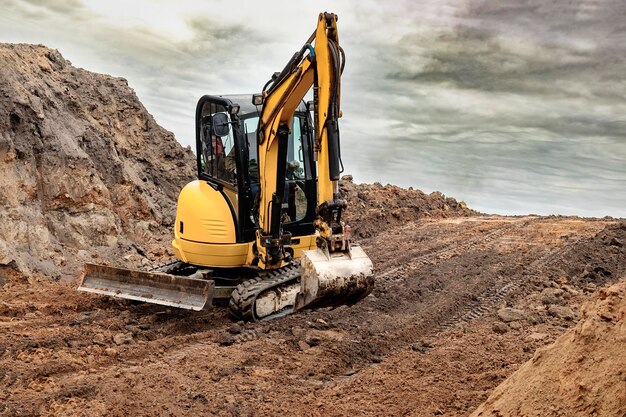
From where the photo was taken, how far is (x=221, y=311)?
839 centimetres

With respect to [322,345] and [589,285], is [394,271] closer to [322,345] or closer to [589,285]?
[589,285]

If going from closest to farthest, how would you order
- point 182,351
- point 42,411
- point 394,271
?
point 42,411 → point 182,351 → point 394,271

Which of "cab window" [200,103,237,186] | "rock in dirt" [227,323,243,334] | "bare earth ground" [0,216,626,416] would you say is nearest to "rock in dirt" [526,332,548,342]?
"bare earth ground" [0,216,626,416]

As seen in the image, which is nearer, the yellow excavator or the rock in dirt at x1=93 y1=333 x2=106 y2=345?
the yellow excavator

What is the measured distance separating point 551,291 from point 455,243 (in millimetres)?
4349

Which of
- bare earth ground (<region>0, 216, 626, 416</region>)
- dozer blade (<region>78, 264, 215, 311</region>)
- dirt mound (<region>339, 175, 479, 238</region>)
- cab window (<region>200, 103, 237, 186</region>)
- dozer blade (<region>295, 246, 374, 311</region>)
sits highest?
cab window (<region>200, 103, 237, 186</region>)

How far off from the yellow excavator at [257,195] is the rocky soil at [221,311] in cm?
36

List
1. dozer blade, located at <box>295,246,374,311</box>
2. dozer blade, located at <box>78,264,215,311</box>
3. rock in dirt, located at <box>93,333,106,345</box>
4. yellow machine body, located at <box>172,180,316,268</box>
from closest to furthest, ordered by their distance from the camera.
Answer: dozer blade, located at <box>295,246,374,311</box>
rock in dirt, located at <box>93,333,106,345</box>
dozer blade, located at <box>78,264,215,311</box>
yellow machine body, located at <box>172,180,316,268</box>

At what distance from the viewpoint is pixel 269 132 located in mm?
7938

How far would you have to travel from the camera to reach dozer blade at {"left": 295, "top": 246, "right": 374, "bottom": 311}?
617cm

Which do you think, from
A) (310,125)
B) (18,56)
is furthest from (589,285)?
(18,56)

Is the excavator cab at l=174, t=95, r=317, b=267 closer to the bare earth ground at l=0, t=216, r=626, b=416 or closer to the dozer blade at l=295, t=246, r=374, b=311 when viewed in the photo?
the bare earth ground at l=0, t=216, r=626, b=416

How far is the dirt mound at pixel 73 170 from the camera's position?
11211mm

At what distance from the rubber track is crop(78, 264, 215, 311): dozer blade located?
327mm
